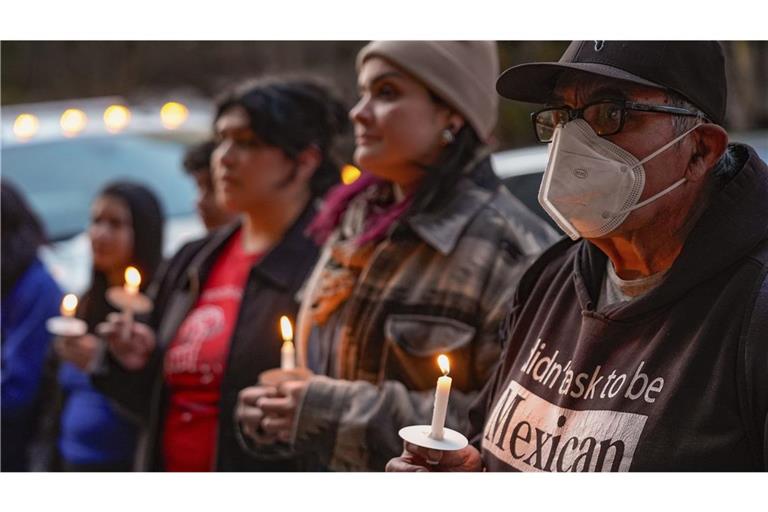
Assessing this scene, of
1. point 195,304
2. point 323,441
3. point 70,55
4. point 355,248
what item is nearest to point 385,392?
point 323,441

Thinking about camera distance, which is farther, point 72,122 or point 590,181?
point 72,122

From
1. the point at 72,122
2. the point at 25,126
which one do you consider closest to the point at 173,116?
the point at 72,122

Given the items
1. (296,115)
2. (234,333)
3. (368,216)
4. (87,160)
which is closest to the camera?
(368,216)

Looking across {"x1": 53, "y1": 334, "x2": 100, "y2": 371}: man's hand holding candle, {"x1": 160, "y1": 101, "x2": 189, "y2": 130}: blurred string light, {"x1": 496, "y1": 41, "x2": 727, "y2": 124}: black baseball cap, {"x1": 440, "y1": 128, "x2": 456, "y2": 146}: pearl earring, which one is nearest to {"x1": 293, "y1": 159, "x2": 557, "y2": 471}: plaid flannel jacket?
{"x1": 440, "y1": 128, "x2": 456, "y2": 146}: pearl earring

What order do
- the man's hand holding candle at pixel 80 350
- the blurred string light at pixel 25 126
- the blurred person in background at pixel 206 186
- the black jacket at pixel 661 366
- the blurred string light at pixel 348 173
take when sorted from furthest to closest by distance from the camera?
the blurred string light at pixel 25 126, the blurred person in background at pixel 206 186, the blurred string light at pixel 348 173, the man's hand holding candle at pixel 80 350, the black jacket at pixel 661 366

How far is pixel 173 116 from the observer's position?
23.4 feet

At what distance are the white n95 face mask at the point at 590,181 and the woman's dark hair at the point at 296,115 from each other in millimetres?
1950

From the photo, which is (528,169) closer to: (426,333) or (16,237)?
(426,333)

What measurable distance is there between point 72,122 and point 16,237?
2.07 m

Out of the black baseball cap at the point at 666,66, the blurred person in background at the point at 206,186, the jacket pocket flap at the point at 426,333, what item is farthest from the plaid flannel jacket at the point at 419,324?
the blurred person in background at the point at 206,186

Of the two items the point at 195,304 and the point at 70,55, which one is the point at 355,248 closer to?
the point at 195,304

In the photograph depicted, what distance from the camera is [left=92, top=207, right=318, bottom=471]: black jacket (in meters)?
3.66

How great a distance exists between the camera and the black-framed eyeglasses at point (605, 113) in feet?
6.63

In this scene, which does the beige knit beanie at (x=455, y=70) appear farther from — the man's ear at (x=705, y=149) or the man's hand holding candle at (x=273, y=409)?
the man's ear at (x=705, y=149)
